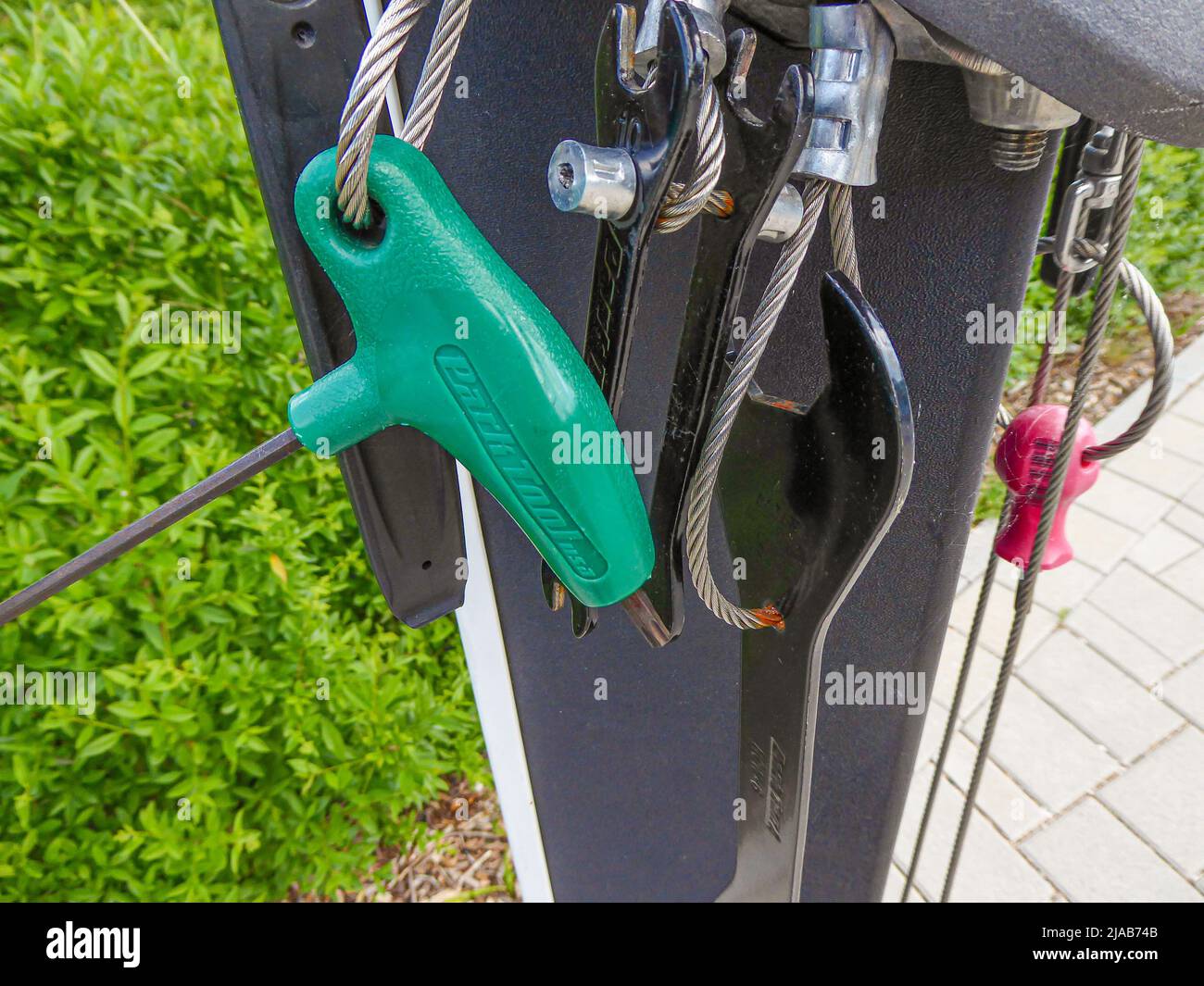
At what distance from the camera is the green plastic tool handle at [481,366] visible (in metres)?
0.41

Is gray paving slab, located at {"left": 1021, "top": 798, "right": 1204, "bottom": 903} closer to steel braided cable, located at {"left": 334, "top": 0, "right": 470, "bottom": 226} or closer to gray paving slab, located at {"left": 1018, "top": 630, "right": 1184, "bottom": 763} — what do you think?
gray paving slab, located at {"left": 1018, "top": 630, "right": 1184, "bottom": 763}

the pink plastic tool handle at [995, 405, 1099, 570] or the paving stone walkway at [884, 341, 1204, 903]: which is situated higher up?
the pink plastic tool handle at [995, 405, 1099, 570]

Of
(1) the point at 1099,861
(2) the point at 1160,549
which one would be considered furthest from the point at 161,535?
(2) the point at 1160,549

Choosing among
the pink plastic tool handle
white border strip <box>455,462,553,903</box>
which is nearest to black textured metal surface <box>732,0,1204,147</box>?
the pink plastic tool handle

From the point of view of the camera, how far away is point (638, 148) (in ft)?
1.27

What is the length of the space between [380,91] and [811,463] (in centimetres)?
29

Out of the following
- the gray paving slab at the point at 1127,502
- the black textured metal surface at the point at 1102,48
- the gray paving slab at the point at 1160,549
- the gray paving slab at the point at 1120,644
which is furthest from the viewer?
the gray paving slab at the point at 1127,502

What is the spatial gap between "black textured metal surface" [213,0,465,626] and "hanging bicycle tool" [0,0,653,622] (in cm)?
9

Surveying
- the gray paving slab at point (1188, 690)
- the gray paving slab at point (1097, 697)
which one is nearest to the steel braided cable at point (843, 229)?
the gray paving slab at point (1097, 697)

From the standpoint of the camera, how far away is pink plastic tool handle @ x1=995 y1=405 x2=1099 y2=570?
675 mm

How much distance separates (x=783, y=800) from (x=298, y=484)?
3.62 ft

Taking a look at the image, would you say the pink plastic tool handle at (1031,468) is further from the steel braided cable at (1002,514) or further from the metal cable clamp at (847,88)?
the metal cable clamp at (847,88)

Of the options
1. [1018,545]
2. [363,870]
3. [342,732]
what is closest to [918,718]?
[1018,545]

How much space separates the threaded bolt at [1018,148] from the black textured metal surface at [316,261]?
0.36 m
